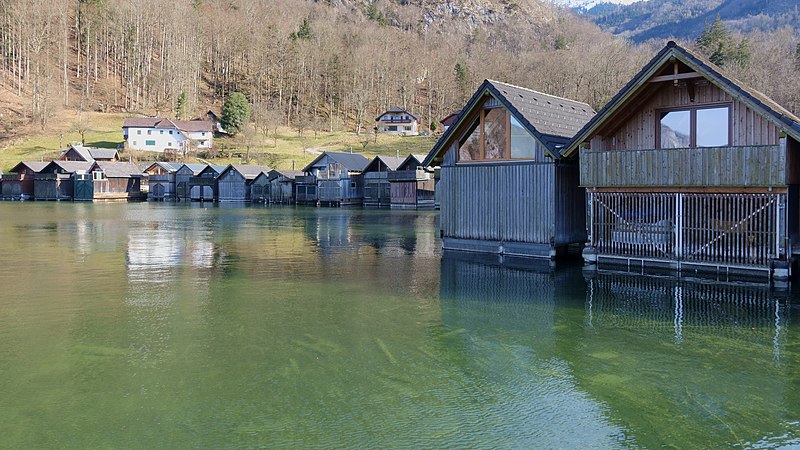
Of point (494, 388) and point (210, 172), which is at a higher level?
point (210, 172)

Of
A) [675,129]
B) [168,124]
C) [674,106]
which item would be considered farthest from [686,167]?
[168,124]

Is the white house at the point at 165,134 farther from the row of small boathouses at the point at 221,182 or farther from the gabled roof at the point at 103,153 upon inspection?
the row of small boathouses at the point at 221,182

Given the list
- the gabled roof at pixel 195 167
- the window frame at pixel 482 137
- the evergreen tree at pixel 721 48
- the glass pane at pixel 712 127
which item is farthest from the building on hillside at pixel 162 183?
the glass pane at pixel 712 127

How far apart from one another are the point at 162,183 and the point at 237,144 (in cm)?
1825

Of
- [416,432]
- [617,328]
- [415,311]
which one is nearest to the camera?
[416,432]

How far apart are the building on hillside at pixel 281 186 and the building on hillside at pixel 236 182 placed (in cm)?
342

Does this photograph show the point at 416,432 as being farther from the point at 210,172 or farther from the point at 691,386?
the point at 210,172

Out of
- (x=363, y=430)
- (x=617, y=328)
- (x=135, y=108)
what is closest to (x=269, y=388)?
(x=363, y=430)

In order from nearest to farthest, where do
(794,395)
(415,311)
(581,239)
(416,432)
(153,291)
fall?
(416,432)
(794,395)
(415,311)
(153,291)
(581,239)

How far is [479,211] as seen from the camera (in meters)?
23.0

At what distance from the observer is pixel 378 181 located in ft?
221

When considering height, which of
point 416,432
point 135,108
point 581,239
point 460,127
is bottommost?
point 416,432

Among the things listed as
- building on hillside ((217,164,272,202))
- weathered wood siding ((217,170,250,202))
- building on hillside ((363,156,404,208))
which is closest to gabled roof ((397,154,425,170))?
building on hillside ((363,156,404,208))

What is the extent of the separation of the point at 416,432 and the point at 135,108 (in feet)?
390
